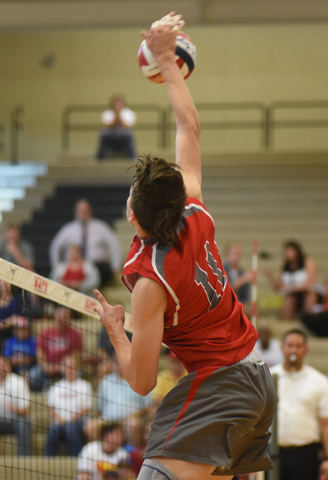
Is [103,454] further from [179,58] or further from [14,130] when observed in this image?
[14,130]

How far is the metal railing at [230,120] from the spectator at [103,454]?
32.9 feet

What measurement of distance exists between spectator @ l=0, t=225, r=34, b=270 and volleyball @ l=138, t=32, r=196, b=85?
6.61 m

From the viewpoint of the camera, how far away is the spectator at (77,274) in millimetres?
9648

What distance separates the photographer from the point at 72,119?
54.7 feet

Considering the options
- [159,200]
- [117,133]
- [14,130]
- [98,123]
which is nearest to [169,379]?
[159,200]

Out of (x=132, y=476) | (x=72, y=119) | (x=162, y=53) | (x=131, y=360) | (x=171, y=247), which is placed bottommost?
(x=132, y=476)

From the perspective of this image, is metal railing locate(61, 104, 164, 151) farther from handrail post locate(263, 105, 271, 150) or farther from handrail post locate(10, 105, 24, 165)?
handrail post locate(263, 105, 271, 150)

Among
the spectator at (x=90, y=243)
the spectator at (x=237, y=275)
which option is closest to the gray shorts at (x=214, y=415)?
the spectator at (x=237, y=275)

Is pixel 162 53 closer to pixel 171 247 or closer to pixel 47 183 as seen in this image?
pixel 171 247

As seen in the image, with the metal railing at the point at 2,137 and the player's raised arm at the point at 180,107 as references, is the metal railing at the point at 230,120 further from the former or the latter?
the player's raised arm at the point at 180,107

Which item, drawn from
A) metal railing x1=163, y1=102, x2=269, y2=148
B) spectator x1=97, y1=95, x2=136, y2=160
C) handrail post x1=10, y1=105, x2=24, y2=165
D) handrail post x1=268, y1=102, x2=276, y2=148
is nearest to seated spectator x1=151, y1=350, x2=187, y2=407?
spectator x1=97, y1=95, x2=136, y2=160

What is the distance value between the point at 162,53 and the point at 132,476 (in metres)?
3.79

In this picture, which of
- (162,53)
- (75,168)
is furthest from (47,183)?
(162,53)

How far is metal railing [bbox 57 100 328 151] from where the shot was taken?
52.0ft
